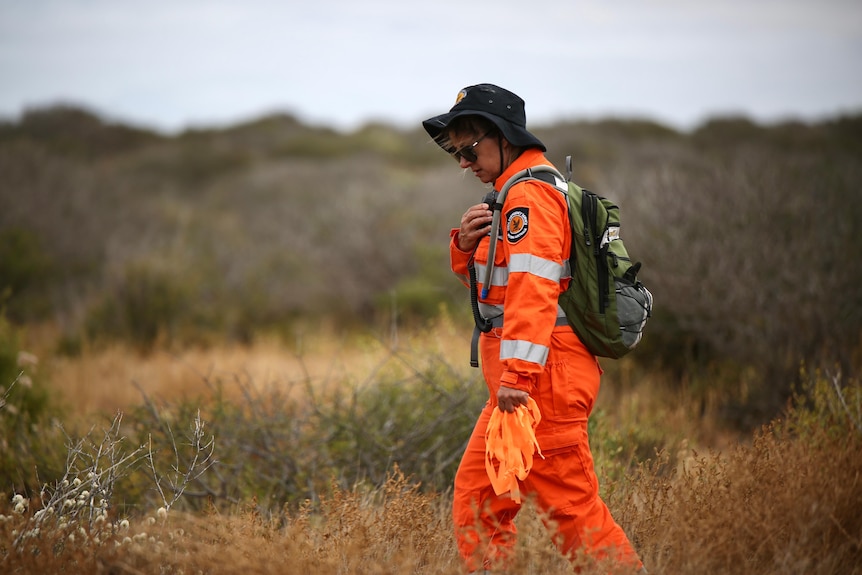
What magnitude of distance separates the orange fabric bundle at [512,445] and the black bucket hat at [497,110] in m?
0.99

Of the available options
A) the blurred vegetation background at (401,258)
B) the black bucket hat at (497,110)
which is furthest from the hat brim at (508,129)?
the blurred vegetation background at (401,258)

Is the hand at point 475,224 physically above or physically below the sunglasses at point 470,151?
below

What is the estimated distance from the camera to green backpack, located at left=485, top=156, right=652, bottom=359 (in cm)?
269

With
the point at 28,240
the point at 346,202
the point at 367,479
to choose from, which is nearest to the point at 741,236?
the point at 367,479

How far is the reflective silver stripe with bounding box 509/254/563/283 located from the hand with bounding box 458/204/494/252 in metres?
0.28

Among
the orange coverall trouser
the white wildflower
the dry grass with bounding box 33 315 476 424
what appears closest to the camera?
the orange coverall trouser

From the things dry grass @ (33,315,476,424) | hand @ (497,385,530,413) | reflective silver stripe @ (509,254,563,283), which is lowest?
dry grass @ (33,315,476,424)

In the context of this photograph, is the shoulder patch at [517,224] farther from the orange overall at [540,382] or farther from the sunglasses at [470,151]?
the sunglasses at [470,151]

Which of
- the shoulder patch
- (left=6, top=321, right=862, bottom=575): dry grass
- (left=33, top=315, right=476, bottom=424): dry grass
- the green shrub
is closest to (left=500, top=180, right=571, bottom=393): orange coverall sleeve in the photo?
the shoulder patch

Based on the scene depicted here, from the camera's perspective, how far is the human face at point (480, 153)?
2881mm

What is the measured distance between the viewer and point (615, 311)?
268cm

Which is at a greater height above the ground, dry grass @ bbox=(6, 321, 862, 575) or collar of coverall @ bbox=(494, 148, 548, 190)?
collar of coverall @ bbox=(494, 148, 548, 190)

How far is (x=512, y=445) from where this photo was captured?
2.55 metres

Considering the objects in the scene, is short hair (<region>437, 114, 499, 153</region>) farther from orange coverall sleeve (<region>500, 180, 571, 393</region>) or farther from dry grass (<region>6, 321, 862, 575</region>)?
dry grass (<region>6, 321, 862, 575</region>)
